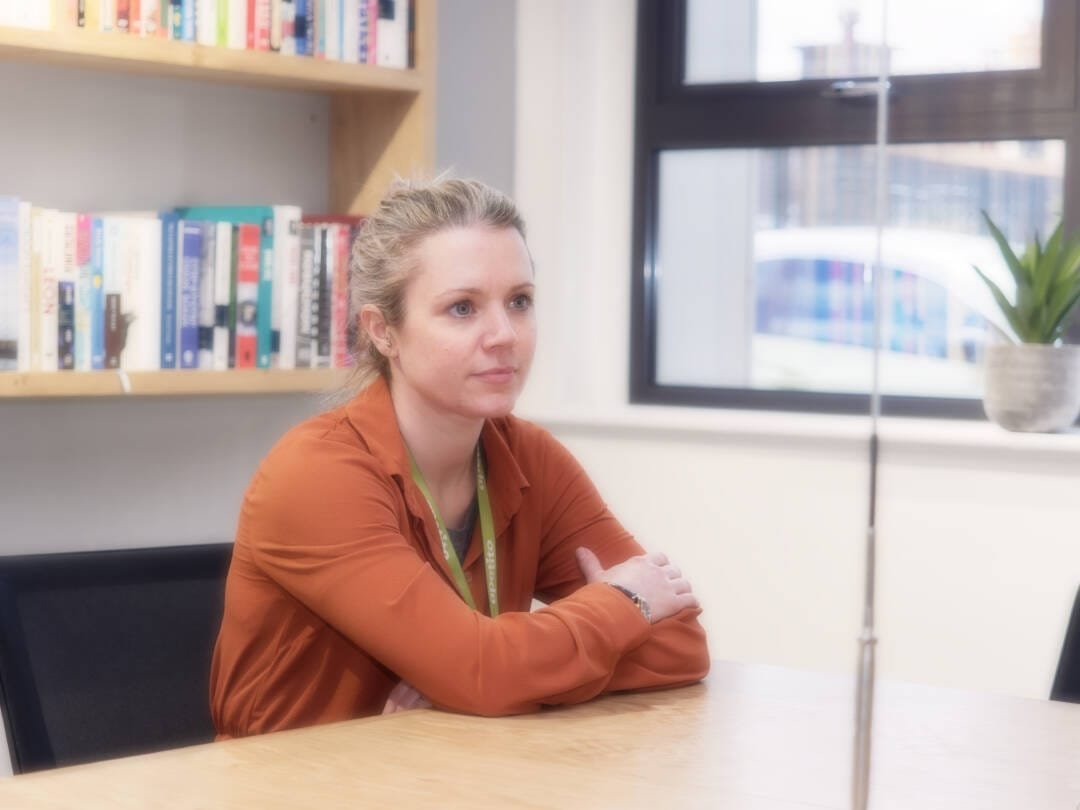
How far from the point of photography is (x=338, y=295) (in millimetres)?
2740

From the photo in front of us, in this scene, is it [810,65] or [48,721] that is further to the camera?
[810,65]

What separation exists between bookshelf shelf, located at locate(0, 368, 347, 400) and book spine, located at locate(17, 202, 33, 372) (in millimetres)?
38

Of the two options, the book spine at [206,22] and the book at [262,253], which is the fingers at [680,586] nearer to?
the book at [262,253]

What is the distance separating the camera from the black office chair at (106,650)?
5.07 feet

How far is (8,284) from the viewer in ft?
7.53

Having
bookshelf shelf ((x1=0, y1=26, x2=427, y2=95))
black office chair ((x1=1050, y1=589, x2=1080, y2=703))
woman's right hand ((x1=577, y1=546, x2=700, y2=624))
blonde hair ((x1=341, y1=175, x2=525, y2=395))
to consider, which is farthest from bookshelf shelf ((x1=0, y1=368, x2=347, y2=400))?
black office chair ((x1=1050, y1=589, x2=1080, y2=703))

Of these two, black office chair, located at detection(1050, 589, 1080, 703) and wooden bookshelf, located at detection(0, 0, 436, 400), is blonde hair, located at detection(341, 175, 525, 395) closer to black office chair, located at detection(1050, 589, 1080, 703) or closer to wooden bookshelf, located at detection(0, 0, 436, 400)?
wooden bookshelf, located at detection(0, 0, 436, 400)

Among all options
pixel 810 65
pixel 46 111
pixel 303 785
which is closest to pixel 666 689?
pixel 303 785

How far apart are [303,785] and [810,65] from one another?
2.28 metres

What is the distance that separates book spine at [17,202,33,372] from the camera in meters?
2.31

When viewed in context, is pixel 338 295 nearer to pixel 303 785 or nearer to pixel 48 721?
pixel 48 721

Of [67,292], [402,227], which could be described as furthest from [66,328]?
[402,227]

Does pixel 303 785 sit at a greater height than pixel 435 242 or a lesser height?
lesser

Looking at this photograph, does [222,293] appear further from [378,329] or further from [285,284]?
[378,329]
